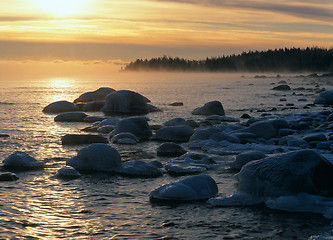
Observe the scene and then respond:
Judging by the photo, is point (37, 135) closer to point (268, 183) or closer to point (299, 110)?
point (268, 183)

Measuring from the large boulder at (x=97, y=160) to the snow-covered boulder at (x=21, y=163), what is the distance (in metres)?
0.76

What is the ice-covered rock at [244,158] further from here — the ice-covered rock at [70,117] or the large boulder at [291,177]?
the ice-covered rock at [70,117]

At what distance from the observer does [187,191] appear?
7.76 m

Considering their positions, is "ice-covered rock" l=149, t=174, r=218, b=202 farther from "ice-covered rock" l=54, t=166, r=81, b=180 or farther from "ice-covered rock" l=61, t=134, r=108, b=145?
"ice-covered rock" l=61, t=134, r=108, b=145

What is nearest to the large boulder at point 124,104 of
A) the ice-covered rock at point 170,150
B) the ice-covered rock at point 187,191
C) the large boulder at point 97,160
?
the ice-covered rock at point 170,150

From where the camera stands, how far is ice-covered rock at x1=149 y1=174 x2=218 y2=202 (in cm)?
771

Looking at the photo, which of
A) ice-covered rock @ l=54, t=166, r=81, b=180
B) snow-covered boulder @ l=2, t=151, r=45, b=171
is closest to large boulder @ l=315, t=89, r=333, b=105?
snow-covered boulder @ l=2, t=151, r=45, b=171

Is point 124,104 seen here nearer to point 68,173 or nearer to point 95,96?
point 95,96

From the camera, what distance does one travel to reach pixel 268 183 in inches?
307

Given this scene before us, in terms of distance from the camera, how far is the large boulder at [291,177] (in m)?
7.66

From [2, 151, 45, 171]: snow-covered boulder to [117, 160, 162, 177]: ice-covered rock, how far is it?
75.1 inches

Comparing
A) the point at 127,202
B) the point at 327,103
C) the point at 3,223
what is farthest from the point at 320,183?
the point at 327,103

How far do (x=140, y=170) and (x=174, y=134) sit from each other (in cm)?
498

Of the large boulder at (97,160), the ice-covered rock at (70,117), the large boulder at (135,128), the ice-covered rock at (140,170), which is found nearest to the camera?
the ice-covered rock at (140,170)
